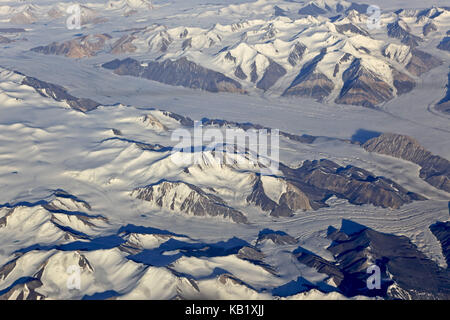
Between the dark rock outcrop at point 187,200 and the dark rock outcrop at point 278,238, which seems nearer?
the dark rock outcrop at point 278,238

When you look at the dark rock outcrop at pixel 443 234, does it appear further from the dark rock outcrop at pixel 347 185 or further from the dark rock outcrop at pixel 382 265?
the dark rock outcrop at pixel 347 185

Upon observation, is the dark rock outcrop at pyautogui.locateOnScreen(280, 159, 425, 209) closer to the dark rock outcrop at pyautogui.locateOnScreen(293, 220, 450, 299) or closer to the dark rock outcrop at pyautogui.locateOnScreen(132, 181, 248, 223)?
the dark rock outcrop at pyautogui.locateOnScreen(293, 220, 450, 299)

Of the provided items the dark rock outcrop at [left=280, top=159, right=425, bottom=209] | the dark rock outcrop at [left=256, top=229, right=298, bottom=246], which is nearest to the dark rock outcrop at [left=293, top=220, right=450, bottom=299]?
the dark rock outcrop at [left=256, top=229, right=298, bottom=246]

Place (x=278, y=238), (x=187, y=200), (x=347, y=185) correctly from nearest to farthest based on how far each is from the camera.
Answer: (x=278, y=238) < (x=187, y=200) < (x=347, y=185)

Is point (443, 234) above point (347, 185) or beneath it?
above

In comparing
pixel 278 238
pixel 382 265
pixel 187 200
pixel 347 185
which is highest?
pixel 382 265

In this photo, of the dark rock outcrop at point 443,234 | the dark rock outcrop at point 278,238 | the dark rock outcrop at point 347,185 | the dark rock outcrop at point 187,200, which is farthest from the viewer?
the dark rock outcrop at point 347,185

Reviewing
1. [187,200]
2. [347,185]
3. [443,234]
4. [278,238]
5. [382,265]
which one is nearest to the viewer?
[382,265]

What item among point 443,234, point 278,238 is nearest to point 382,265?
point 278,238

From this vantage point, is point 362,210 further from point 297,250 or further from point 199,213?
point 199,213

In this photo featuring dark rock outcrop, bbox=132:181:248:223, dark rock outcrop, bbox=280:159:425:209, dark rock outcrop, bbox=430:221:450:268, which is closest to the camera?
dark rock outcrop, bbox=430:221:450:268

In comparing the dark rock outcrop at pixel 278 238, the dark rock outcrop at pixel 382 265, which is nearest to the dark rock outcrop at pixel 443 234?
the dark rock outcrop at pixel 382 265

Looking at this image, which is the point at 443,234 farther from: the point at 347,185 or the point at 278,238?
the point at 278,238
